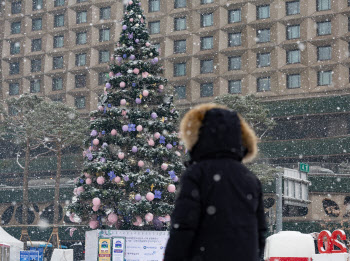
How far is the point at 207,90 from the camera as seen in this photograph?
5491 centimetres

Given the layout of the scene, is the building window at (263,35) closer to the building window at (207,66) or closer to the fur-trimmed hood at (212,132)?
the building window at (207,66)

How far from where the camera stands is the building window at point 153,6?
57781 millimetres

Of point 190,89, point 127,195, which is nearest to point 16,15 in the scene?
point 190,89

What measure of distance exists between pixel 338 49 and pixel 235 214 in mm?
48827

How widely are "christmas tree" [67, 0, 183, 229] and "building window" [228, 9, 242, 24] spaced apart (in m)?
32.3

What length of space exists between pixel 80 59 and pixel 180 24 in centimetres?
1053

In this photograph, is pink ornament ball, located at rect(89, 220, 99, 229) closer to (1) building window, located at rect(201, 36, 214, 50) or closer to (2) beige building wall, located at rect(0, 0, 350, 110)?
(2) beige building wall, located at rect(0, 0, 350, 110)

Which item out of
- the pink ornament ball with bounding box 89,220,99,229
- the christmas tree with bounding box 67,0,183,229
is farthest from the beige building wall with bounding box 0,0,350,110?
the pink ornament ball with bounding box 89,220,99,229

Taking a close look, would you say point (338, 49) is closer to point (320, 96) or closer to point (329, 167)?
point (320, 96)

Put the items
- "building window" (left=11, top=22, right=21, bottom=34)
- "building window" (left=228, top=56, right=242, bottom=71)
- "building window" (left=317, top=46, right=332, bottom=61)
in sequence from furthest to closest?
"building window" (left=11, top=22, right=21, bottom=34) → "building window" (left=228, top=56, right=242, bottom=71) → "building window" (left=317, top=46, right=332, bottom=61)

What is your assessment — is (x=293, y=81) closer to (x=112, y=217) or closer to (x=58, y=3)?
(x=58, y=3)

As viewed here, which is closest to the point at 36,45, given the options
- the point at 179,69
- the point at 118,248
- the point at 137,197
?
the point at 179,69

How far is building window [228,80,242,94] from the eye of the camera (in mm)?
53562

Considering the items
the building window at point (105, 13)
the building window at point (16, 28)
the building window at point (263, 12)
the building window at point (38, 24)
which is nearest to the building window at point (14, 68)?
the building window at point (16, 28)
